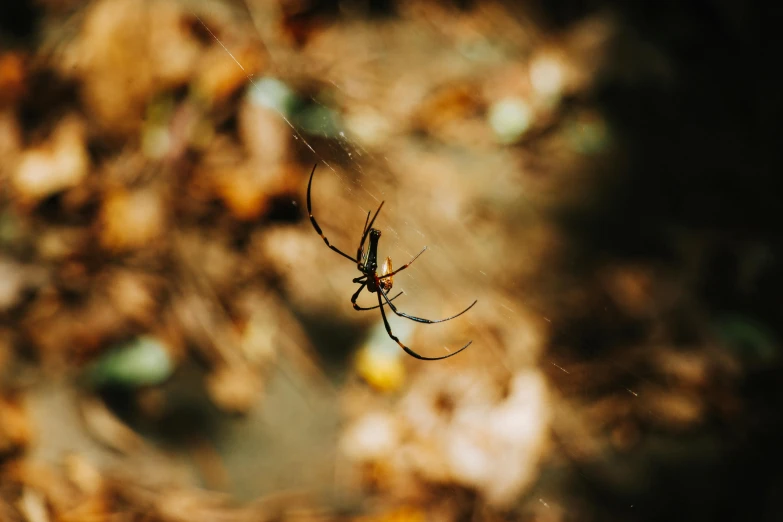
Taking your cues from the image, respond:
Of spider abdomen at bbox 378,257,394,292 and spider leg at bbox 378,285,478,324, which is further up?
spider abdomen at bbox 378,257,394,292

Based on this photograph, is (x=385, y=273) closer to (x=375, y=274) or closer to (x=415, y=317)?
(x=375, y=274)

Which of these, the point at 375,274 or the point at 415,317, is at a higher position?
the point at 375,274

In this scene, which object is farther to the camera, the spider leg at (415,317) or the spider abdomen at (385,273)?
the spider leg at (415,317)

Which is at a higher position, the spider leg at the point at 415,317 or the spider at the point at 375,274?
the spider at the point at 375,274

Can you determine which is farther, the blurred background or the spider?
the blurred background

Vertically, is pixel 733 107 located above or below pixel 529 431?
above

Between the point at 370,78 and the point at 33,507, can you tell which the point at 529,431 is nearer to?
the point at 370,78

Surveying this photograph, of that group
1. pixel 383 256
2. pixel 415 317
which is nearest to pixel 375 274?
pixel 383 256

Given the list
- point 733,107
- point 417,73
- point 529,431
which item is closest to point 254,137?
point 417,73
